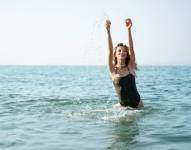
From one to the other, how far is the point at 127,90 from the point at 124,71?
551 mm

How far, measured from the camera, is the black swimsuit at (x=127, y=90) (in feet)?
34.9

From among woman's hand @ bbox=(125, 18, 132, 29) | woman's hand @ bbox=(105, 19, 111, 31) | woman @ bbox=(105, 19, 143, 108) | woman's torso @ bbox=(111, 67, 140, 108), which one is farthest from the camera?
woman's torso @ bbox=(111, 67, 140, 108)

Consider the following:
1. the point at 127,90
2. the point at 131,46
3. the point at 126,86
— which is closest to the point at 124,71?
the point at 126,86

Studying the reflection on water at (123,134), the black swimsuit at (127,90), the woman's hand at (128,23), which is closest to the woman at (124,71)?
the black swimsuit at (127,90)

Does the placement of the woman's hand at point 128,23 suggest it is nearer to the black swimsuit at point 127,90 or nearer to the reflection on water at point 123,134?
the black swimsuit at point 127,90

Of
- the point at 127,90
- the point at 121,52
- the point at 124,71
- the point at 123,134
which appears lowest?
the point at 123,134

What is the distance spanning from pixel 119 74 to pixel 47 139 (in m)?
3.03

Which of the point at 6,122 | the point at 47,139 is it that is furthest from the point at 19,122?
the point at 47,139

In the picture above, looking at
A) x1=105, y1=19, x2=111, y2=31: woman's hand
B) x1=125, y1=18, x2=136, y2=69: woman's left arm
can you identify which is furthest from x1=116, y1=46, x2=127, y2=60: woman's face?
x1=105, y1=19, x2=111, y2=31: woman's hand

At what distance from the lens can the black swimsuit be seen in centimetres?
1062

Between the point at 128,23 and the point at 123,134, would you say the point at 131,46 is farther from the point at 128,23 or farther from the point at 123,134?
the point at 123,134

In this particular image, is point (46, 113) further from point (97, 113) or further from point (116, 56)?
point (116, 56)

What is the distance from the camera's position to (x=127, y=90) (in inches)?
422

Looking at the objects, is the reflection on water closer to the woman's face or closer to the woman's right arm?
the woman's right arm
